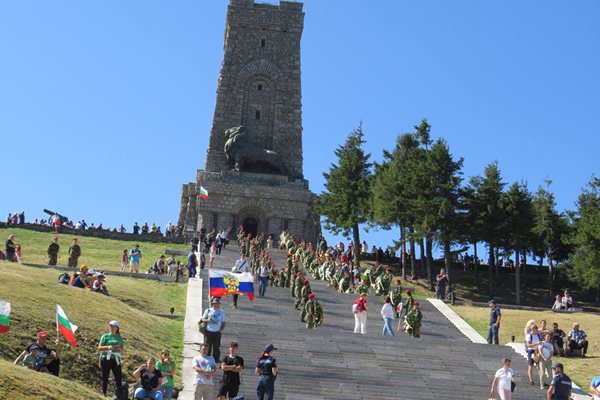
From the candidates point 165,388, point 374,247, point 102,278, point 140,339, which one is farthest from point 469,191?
point 165,388

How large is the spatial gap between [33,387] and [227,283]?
1247cm

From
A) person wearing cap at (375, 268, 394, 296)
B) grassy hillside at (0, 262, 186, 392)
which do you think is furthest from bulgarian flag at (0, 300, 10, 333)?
person wearing cap at (375, 268, 394, 296)

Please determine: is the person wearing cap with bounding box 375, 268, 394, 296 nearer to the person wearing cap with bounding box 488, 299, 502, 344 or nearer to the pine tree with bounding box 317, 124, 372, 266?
the person wearing cap with bounding box 488, 299, 502, 344

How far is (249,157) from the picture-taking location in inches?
2251

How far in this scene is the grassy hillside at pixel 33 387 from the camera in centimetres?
1216

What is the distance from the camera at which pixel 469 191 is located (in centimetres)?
4472

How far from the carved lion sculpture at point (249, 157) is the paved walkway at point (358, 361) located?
98.9 feet

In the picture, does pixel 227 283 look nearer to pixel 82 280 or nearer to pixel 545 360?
pixel 82 280

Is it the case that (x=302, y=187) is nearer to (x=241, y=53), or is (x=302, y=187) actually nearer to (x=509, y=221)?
(x=241, y=53)

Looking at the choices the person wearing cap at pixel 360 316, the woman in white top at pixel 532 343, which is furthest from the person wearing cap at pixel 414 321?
the woman in white top at pixel 532 343

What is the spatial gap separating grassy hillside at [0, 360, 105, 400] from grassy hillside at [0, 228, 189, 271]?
77.5 feet

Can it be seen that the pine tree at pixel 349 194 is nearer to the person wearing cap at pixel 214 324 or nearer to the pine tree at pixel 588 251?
the pine tree at pixel 588 251

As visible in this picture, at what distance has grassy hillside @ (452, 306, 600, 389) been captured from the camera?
75.0 feet

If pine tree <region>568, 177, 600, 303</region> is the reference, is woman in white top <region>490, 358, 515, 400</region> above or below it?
below
